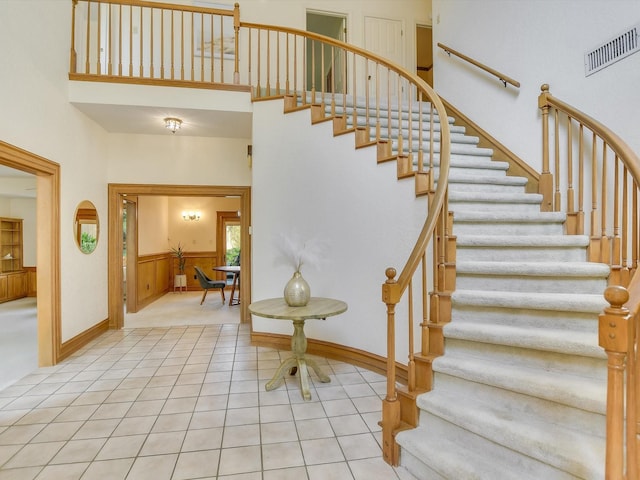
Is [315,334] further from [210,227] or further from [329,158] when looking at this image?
[210,227]

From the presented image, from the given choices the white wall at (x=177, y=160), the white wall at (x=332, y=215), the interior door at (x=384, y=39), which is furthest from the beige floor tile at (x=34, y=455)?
the interior door at (x=384, y=39)

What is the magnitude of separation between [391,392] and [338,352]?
1.53m

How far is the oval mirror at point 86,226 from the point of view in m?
3.90

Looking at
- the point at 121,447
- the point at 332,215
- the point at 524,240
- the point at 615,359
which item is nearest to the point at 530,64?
the point at 524,240

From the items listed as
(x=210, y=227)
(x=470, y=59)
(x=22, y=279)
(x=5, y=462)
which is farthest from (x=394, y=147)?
(x=22, y=279)

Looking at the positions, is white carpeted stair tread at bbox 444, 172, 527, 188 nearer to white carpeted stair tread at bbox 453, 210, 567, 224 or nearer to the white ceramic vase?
white carpeted stair tread at bbox 453, 210, 567, 224

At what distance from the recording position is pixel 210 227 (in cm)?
860

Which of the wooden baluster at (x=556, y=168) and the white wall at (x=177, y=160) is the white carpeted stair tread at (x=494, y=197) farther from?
the white wall at (x=177, y=160)

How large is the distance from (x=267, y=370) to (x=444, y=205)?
2161mm

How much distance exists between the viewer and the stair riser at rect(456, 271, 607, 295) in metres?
2.18

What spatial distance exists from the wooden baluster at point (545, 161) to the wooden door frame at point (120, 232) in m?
3.43

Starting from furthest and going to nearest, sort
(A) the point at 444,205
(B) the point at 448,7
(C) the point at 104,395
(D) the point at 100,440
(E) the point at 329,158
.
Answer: (B) the point at 448,7 < (E) the point at 329,158 < (C) the point at 104,395 < (A) the point at 444,205 < (D) the point at 100,440

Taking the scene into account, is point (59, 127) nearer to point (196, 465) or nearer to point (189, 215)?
point (196, 465)

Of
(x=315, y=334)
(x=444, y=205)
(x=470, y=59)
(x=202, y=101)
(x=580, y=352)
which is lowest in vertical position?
(x=315, y=334)
